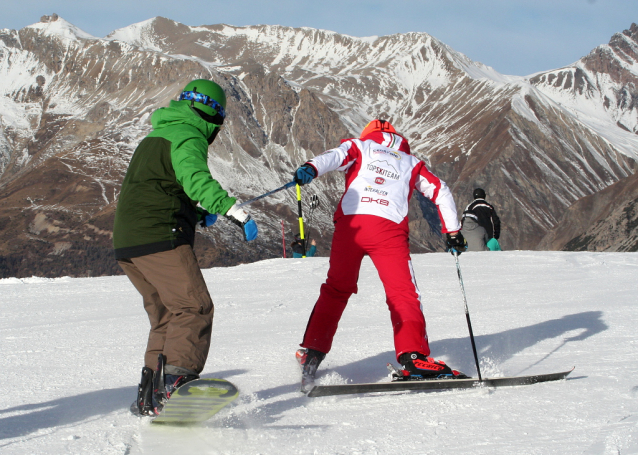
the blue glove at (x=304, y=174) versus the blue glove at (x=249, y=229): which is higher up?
the blue glove at (x=304, y=174)

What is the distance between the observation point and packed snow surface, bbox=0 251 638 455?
106 inches

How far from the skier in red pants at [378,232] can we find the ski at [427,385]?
237mm

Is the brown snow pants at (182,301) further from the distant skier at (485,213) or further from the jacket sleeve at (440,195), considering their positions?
the distant skier at (485,213)

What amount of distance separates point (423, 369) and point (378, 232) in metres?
0.91

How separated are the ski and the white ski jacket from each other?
1071 millimetres

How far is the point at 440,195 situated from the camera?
13.7 ft

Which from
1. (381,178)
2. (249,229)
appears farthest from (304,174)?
(249,229)

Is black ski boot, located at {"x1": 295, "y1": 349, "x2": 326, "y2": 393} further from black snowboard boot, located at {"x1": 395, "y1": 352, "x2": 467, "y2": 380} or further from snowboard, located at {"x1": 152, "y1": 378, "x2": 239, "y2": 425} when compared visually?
snowboard, located at {"x1": 152, "y1": 378, "x2": 239, "y2": 425}

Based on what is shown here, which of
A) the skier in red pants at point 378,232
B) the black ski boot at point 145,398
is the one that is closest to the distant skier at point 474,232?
the skier in red pants at point 378,232

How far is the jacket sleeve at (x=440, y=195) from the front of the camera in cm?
414

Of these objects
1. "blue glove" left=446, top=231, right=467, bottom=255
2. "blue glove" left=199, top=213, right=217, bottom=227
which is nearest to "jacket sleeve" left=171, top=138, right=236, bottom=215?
"blue glove" left=199, top=213, right=217, bottom=227

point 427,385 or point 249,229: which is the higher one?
point 249,229

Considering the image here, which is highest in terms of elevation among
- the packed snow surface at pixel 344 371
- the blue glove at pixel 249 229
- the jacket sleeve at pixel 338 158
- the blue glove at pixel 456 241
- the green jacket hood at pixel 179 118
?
the green jacket hood at pixel 179 118

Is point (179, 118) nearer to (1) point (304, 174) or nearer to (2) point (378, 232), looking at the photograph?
(1) point (304, 174)
